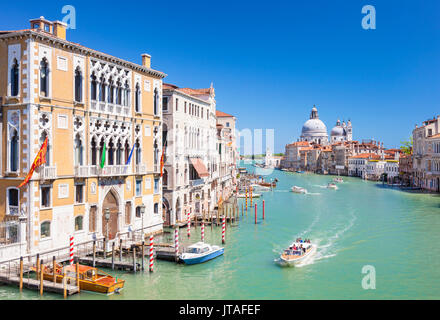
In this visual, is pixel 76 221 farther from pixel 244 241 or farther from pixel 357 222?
pixel 357 222

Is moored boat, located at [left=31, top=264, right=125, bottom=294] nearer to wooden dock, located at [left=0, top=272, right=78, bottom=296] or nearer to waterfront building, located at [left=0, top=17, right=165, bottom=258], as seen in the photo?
wooden dock, located at [left=0, top=272, right=78, bottom=296]

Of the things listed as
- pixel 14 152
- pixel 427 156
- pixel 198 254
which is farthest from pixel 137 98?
pixel 427 156

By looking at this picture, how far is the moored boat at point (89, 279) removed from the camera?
12.9m

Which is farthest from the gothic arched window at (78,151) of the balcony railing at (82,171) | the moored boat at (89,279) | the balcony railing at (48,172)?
the moored boat at (89,279)

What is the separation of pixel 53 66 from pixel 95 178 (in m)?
4.59

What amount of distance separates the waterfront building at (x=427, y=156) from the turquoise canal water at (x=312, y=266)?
23020mm

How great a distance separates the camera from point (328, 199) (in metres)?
43.6

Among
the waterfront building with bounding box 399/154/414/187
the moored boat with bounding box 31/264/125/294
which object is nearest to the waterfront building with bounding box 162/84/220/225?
the moored boat with bounding box 31/264/125/294

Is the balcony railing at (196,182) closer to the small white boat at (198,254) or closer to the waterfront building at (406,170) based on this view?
the small white boat at (198,254)

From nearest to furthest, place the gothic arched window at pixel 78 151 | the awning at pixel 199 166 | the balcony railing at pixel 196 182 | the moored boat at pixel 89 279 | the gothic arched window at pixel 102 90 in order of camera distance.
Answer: the moored boat at pixel 89 279
the gothic arched window at pixel 78 151
the gothic arched window at pixel 102 90
the balcony railing at pixel 196 182
the awning at pixel 199 166

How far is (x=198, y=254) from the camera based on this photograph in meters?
17.0

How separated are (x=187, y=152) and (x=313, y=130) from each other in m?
131

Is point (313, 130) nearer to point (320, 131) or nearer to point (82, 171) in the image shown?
point (320, 131)

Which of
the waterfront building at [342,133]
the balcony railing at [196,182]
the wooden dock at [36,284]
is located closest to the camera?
the wooden dock at [36,284]
